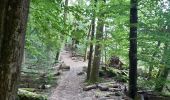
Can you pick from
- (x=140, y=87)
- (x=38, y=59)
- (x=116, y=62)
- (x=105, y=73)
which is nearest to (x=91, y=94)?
(x=140, y=87)

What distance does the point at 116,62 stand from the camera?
22734 mm

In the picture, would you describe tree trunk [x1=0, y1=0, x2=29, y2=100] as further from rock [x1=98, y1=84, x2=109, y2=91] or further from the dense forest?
rock [x1=98, y1=84, x2=109, y2=91]

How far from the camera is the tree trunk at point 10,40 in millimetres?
3930

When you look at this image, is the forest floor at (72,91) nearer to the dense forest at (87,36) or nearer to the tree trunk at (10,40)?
the dense forest at (87,36)

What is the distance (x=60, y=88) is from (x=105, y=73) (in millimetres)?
4537

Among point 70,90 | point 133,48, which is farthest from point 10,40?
point 70,90

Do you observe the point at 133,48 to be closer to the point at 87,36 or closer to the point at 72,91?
the point at 87,36

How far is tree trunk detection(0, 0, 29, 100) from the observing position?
3.93 metres

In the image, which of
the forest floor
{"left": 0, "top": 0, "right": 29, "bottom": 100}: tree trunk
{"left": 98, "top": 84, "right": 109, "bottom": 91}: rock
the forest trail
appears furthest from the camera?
{"left": 98, "top": 84, "right": 109, "bottom": 91}: rock

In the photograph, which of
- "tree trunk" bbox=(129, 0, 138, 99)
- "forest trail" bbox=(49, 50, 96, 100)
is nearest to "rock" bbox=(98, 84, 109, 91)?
"forest trail" bbox=(49, 50, 96, 100)

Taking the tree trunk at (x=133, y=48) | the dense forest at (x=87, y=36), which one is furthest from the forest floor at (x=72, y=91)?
the tree trunk at (x=133, y=48)

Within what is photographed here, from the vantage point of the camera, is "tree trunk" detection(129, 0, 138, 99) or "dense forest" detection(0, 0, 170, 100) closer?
"dense forest" detection(0, 0, 170, 100)

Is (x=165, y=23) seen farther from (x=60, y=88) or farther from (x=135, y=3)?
(x=60, y=88)

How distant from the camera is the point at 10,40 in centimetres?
396
